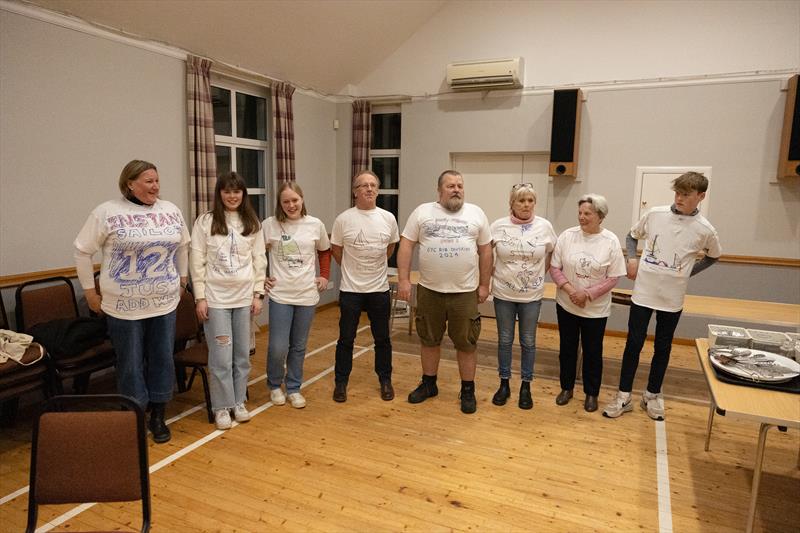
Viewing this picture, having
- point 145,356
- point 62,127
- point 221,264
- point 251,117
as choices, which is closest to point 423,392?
point 221,264

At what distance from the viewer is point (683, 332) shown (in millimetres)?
5312

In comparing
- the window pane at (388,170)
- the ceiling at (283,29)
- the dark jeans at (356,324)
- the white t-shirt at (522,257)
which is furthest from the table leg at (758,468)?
the window pane at (388,170)

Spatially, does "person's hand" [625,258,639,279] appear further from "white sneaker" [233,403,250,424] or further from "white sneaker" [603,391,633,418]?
"white sneaker" [233,403,250,424]

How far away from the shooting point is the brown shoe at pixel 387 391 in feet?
11.8

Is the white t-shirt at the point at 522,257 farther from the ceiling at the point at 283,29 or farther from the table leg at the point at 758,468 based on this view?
the ceiling at the point at 283,29

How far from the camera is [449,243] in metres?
3.14

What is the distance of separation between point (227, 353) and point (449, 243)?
1.41 meters

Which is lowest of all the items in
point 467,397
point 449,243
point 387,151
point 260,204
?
point 467,397

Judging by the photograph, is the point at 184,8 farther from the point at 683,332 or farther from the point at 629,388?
the point at 683,332

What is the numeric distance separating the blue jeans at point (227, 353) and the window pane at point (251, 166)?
9.41ft

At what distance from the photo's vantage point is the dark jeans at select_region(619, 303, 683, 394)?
10.5 ft

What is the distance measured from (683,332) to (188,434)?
15.1ft

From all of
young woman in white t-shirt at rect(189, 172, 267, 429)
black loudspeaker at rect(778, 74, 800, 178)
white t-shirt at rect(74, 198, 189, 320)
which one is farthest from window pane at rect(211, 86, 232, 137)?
black loudspeaker at rect(778, 74, 800, 178)

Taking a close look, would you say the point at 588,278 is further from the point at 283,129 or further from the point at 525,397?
the point at 283,129
